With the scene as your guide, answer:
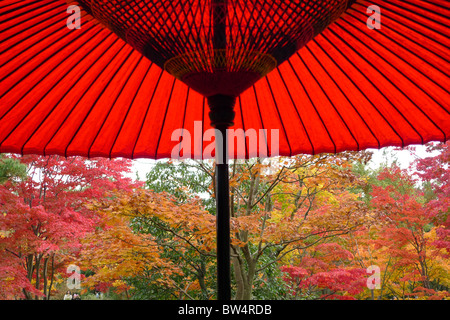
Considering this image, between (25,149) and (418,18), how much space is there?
38.7 inches

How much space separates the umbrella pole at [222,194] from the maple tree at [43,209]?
6345mm

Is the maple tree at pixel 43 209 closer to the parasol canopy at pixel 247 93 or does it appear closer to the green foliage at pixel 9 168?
the green foliage at pixel 9 168

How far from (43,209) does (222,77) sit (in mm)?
7077

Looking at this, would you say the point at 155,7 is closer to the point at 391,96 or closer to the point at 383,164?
the point at 391,96

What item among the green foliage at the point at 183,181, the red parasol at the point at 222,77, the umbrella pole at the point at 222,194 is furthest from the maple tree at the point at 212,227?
the umbrella pole at the point at 222,194

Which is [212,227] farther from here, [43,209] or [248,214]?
[43,209]

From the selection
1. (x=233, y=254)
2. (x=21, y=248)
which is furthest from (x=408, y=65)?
(x=21, y=248)

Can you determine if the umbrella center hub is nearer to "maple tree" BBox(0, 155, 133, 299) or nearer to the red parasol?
the red parasol

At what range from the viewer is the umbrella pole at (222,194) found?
78 cm

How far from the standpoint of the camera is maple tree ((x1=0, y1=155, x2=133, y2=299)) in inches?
274

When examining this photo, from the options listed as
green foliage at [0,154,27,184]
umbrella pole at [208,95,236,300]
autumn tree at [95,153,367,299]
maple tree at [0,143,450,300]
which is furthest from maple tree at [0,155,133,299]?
umbrella pole at [208,95,236,300]

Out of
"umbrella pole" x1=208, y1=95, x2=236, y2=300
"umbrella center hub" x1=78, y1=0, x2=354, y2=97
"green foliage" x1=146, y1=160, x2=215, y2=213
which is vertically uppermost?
"green foliage" x1=146, y1=160, x2=215, y2=213

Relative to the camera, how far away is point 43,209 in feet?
23.1

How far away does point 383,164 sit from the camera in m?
14.6
